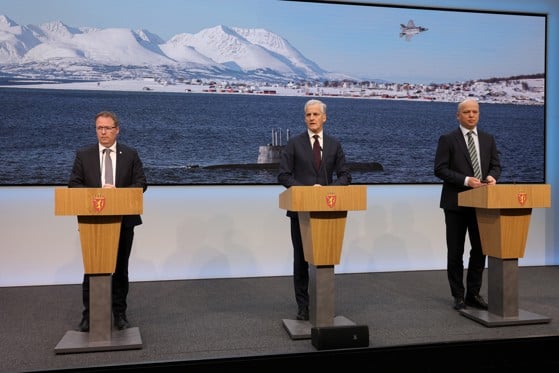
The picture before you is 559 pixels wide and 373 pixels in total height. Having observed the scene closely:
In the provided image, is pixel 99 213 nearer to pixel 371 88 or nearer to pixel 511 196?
pixel 511 196

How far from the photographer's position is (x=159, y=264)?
6590 millimetres

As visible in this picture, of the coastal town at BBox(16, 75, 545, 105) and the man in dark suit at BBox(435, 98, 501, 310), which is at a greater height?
the coastal town at BBox(16, 75, 545, 105)

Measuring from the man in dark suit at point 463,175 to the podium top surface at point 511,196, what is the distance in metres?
0.41

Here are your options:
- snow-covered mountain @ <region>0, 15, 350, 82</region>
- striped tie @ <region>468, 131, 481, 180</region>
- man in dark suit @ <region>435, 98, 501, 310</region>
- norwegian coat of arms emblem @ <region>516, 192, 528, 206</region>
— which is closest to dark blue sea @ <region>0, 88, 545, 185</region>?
snow-covered mountain @ <region>0, 15, 350, 82</region>

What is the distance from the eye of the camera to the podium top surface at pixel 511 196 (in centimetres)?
433

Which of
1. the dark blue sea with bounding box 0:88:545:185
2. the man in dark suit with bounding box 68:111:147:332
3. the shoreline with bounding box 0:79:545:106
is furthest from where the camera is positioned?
the shoreline with bounding box 0:79:545:106

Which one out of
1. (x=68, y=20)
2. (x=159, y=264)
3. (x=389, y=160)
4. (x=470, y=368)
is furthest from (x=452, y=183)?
(x=68, y=20)

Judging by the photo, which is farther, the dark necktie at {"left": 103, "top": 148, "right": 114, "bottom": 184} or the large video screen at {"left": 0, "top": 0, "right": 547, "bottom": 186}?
the large video screen at {"left": 0, "top": 0, "right": 547, "bottom": 186}

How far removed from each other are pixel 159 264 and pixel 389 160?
2918 mm

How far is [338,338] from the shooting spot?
3729 mm

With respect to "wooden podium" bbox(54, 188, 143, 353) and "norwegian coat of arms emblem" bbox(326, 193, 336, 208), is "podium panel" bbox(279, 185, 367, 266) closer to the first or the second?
"norwegian coat of arms emblem" bbox(326, 193, 336, 208)

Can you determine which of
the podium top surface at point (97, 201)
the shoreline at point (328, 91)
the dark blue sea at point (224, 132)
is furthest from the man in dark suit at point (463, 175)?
the podium top surface at point (97, 201)

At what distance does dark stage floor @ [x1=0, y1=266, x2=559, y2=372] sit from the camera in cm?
362

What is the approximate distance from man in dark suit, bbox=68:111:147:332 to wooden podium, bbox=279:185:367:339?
3.72 ft
